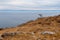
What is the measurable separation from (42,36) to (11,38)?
9.01 feet

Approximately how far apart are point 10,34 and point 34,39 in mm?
2204

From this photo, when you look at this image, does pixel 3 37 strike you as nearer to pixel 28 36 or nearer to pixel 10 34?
pixel 10 34

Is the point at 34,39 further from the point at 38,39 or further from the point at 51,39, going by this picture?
the point at 51,39

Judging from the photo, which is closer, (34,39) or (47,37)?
(34,39)

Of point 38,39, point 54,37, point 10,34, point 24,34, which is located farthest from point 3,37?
point 54,37

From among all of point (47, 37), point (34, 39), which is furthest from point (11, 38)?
point (47, 37)

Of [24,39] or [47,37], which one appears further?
[47,37]

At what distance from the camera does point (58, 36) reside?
18031mm

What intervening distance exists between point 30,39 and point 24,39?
46 cm

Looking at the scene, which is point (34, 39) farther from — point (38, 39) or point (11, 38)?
point (11, 38)

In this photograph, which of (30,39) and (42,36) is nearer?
(30,39)

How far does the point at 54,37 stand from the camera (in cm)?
1775

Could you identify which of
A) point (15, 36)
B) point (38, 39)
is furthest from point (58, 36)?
point (15, 36)

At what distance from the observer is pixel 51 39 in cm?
1717
